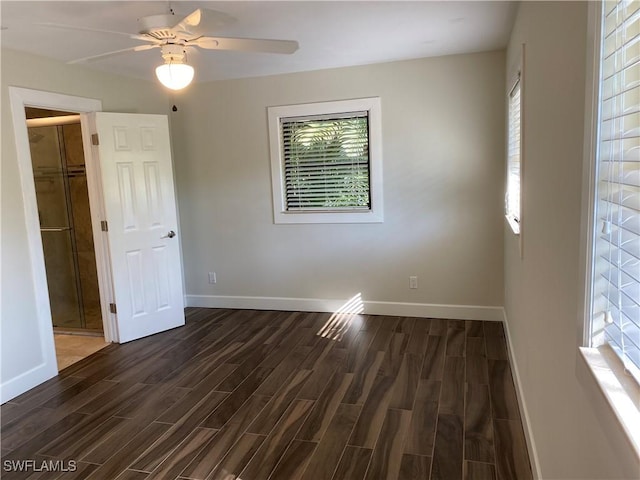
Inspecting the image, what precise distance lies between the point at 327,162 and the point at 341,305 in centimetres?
150

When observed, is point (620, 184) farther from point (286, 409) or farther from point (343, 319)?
point (343, 319)

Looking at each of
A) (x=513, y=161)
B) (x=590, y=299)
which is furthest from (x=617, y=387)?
(x=513, y=161)

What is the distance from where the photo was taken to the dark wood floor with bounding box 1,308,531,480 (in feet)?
7.69

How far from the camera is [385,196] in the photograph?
14.5 ft

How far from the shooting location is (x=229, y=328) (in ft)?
14.7

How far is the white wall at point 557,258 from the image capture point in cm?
118

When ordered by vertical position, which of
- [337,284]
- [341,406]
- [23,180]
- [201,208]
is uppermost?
[23,180]

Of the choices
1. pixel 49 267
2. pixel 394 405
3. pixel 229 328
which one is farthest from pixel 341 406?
pixel 49 267

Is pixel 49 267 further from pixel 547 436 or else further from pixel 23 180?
pixel 547 436

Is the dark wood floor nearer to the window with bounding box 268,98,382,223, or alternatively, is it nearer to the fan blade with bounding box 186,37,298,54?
the window with bounding box 268,98,382,223

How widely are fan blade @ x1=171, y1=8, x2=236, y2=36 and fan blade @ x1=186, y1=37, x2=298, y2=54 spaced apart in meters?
0.07

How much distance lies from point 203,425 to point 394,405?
1.20 m

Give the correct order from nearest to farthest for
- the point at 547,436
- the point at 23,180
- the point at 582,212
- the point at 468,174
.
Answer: the point at 582,212, the point at 547,436, the point at 23,180, the point at 468,174

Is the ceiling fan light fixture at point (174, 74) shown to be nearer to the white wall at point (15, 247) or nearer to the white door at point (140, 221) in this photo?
the white wall at point (15, 247)
